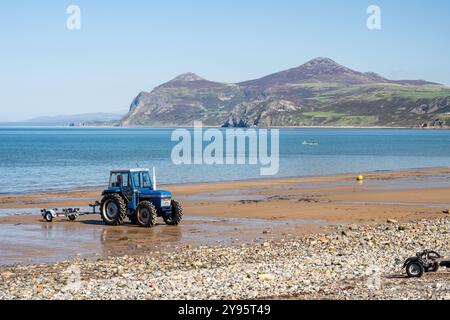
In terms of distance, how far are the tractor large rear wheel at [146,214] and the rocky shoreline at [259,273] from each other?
529cm

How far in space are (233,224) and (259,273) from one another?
12.4m

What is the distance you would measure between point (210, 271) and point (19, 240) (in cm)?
1027

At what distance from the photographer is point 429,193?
42562 millimetres

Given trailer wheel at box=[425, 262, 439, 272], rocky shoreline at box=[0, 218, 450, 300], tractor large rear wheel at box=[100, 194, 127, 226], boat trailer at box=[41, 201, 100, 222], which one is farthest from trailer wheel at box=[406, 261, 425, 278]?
boat trailer at box=[41, 201, 100, 222]

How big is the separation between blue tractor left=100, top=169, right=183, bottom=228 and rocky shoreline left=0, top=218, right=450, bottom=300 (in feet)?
19.1

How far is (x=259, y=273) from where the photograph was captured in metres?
16.9

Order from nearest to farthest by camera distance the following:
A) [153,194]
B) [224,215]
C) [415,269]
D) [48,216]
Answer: [415,269] → [153,194] → [48,216] → [224,215]

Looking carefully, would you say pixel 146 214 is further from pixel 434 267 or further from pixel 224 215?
pixel 434 267

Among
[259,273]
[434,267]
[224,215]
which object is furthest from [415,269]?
[224,215]
